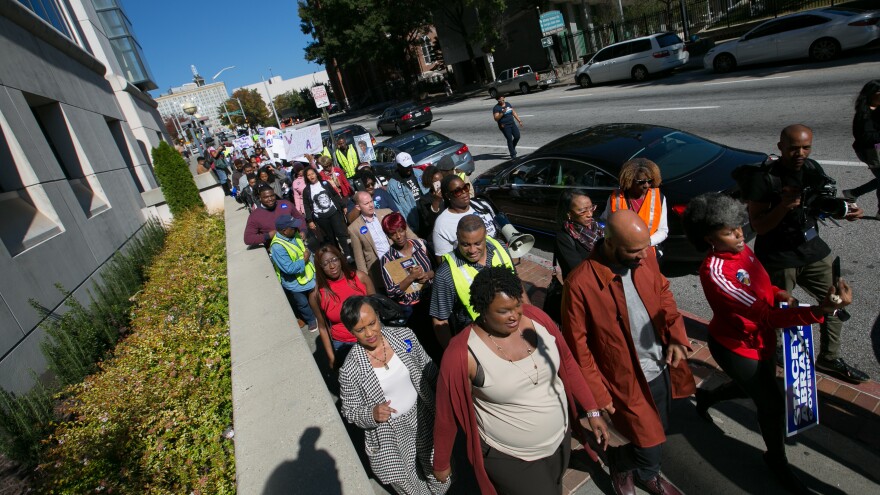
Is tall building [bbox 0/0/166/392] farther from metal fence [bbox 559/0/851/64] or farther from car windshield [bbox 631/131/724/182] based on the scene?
metal fence [bbox 559/0/851/64]

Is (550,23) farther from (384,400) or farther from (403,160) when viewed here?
(384,400)

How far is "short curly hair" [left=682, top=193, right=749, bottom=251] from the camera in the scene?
2.49m

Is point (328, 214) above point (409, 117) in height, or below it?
below

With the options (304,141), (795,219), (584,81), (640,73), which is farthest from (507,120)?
(584,81)

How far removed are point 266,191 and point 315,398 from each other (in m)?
4.12

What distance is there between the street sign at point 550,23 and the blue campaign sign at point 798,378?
99.1 ft

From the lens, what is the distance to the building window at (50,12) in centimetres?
1011

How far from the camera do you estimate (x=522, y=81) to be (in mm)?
28016

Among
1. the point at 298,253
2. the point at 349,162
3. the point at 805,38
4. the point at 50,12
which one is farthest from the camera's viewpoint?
the point at 805,38

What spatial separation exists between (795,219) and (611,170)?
281 centimetres

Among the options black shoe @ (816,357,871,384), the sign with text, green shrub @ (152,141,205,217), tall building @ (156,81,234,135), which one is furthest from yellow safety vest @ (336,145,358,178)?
tall building @ (156,81,234,135)

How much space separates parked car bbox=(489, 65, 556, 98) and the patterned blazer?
2732cm

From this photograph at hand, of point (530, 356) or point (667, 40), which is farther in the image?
point (667, 40)

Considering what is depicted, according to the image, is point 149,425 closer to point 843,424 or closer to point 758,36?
point 843,424
